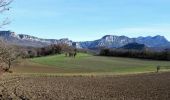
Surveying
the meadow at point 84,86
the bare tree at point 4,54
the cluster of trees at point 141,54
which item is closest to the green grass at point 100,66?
the meadow at point 84,86

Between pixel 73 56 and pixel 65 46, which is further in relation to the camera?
pixel 65 46

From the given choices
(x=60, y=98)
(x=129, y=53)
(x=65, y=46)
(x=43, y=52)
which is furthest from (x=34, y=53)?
(x=60, y=98)

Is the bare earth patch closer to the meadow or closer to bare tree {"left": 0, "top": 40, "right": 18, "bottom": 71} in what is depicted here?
the meadow

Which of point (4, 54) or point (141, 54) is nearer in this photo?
point (4, 54)

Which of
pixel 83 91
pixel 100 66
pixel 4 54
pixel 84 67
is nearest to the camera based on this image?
pixel 4 54

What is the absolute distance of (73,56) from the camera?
496 ft

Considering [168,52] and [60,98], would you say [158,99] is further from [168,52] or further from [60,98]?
[168,52]

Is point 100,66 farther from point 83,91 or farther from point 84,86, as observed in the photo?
point 83,91

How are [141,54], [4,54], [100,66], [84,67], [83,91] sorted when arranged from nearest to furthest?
[4,54], [83,91], [84,67], [100,66], [141,54]

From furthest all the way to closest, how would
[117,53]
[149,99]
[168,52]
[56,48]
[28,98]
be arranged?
1. [56,48]
2. [117,53]
3. [168,52]
4. [149,99]
5. [28,98]

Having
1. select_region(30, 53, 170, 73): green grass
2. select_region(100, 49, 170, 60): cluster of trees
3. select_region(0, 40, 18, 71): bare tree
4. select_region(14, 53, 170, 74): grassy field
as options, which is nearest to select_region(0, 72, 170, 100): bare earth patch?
select_region(0, 40, 18, 71): bare tree

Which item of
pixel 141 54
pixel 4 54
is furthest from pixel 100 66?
pixel 4 54

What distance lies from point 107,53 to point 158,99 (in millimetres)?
137998

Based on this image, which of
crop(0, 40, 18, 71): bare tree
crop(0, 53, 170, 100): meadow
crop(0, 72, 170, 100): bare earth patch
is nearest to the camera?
crop(0, 40, 18, 71): bare tree
